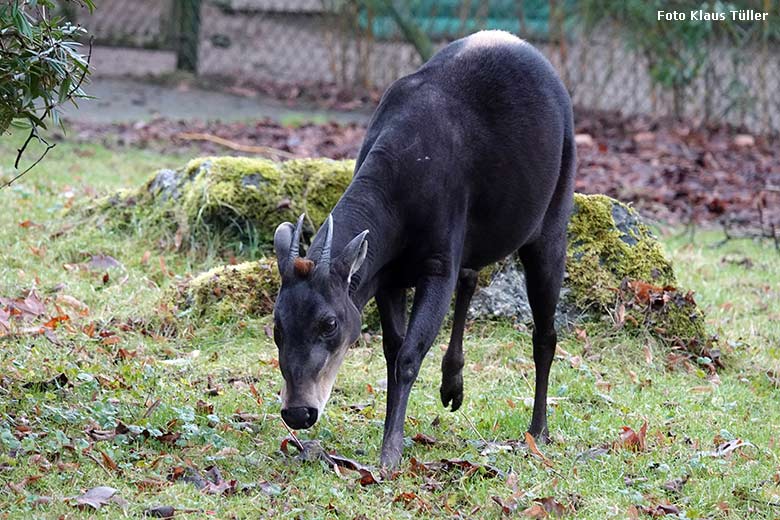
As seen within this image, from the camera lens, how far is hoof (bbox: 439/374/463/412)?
5402mm

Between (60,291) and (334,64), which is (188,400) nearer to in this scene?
(60,291)

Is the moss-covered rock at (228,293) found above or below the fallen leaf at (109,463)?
below

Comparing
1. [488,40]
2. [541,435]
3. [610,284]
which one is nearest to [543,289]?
[541,435]

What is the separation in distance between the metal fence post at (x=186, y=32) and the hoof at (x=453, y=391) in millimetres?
9724

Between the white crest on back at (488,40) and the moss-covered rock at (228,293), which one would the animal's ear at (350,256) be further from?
the moss-covered rock at (228,293)

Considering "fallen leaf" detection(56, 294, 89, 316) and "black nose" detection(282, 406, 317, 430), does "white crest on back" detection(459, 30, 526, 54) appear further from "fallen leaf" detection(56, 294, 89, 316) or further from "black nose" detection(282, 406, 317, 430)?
"fallen leaf" detection(56, 294, 89, 316)

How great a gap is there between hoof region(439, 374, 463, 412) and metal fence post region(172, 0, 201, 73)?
31.9 feet

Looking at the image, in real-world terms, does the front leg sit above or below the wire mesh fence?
above

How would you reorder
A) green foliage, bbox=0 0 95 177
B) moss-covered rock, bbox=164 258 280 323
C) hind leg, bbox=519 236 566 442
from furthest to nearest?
1. moss-covered rock, bbox=164 258 280 323
2. hind leg, bbox=519 236 566 442
3. green foliage, bbox=0 0 95 177

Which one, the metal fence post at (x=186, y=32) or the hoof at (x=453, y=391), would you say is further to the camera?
the metal fence post at (x=186, y=32)

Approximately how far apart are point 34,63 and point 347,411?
2210mm

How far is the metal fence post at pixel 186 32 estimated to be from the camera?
553 inches

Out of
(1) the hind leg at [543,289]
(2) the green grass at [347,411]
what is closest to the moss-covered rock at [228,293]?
(2) the green grass at [347,411]

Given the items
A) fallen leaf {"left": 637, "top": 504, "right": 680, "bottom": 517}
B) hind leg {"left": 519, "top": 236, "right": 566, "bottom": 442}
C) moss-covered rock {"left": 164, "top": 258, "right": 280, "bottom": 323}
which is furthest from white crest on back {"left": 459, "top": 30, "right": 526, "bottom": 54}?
fallen leaf {"left": 637, "top": 504, "right": 680, "bottom": 517}
